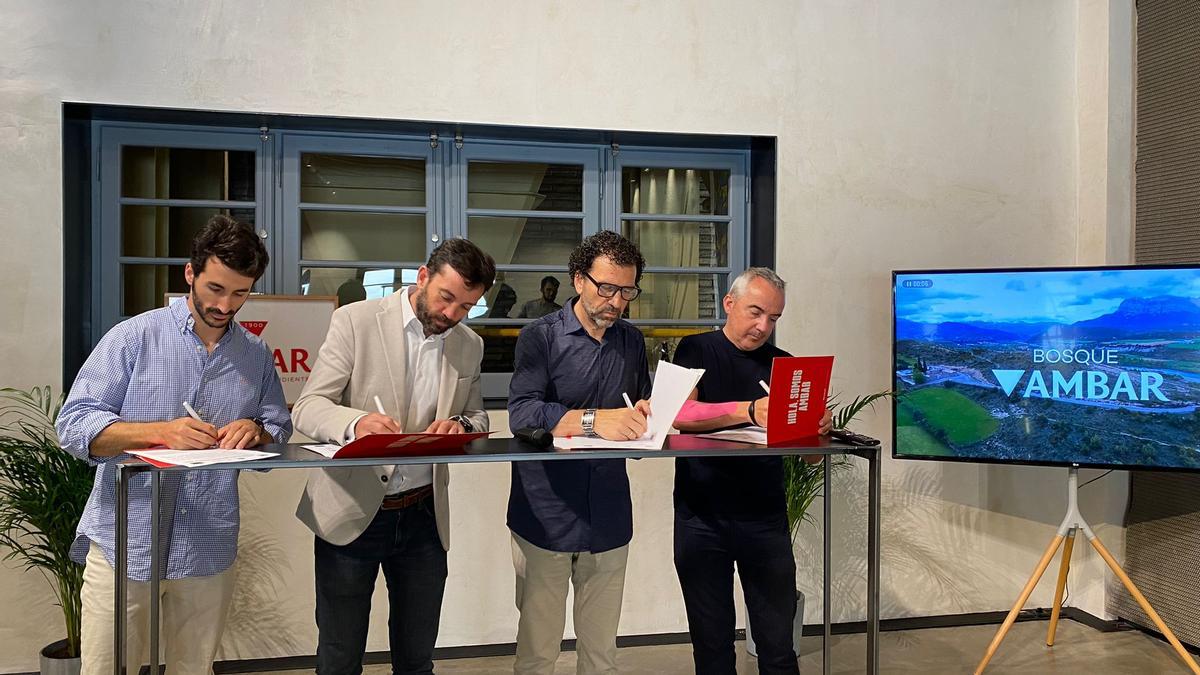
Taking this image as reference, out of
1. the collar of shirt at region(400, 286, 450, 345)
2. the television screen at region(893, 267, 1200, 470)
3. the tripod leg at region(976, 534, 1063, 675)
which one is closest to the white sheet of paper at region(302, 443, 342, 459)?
the collar of shirt at region(400, 286, 450, 345)

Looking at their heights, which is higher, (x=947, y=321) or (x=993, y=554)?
(x=947, y=321)

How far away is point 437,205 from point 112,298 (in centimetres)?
143

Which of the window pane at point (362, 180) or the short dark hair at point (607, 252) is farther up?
the window pane at point (362, 180)

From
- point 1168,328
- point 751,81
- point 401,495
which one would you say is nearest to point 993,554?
point 1168,328

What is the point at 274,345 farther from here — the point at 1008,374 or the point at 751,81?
the point at 1008,374

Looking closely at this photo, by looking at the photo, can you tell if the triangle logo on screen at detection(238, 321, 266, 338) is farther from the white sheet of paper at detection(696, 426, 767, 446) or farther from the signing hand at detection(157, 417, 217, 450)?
the white sheet of paper at detection(696, 426, 767, 446)

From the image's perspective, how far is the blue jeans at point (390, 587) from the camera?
8.31 ft

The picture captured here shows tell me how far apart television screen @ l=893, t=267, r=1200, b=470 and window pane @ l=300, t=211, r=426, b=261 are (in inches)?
86.5

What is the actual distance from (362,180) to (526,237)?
2.59 feet

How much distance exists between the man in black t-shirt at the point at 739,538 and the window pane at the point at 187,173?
2347 millimetres

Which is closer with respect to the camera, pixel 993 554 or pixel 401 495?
pixel 401 495

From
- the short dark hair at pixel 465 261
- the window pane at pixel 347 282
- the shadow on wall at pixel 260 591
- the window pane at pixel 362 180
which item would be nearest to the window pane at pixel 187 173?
the window pane at pixel 362 180

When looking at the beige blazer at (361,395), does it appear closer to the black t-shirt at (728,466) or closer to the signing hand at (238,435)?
the signing hand at (238,435)

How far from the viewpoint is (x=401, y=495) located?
2.58 m
